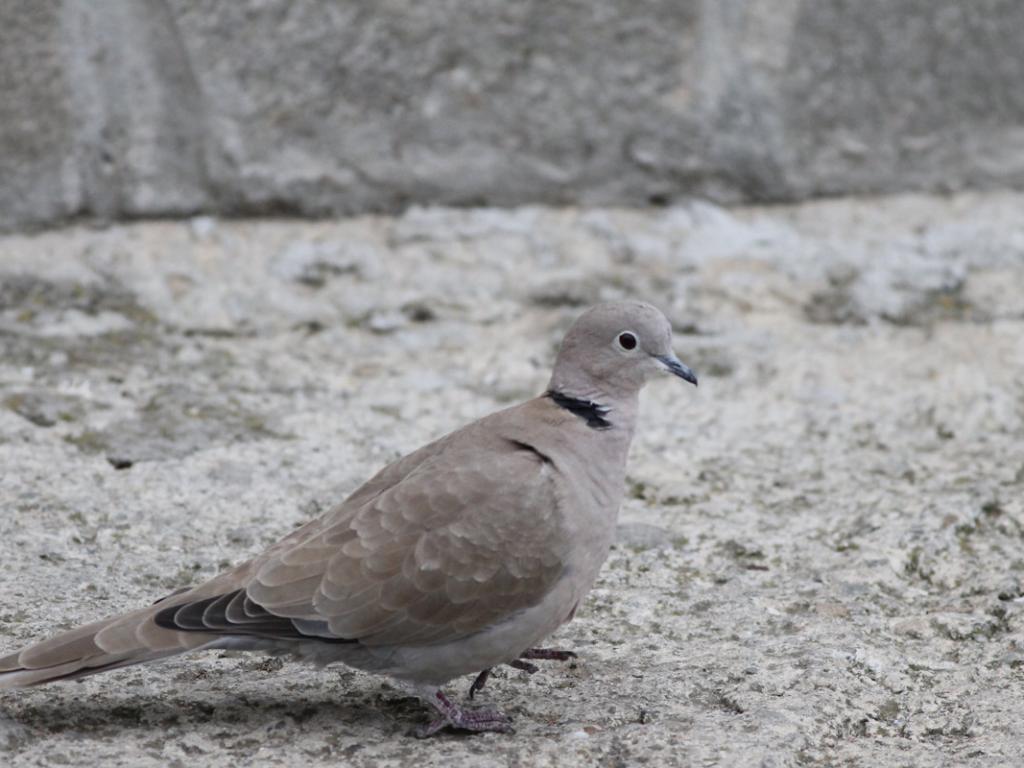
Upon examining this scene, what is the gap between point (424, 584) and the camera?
8.41 feet

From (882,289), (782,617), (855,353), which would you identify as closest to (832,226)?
(882,289)

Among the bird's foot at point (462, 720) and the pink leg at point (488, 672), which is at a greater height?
the bird's foot at point (462, 720)

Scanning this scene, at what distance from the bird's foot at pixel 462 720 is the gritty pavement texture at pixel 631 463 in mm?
34

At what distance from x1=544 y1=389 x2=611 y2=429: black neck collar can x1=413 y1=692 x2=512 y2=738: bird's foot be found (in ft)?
1.91

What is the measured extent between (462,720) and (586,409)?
657 millimetres

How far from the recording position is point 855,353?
4.09m

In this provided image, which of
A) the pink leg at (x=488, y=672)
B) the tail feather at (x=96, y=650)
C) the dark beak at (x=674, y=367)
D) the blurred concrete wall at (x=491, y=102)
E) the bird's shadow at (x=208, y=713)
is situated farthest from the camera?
the blurred concrete wall at (x=491, y=102)

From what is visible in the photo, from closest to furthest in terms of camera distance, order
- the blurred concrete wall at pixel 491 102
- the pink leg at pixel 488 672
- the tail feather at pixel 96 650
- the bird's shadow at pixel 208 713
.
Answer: the tail feather at pixel 96 650 → the bird's shadow at pixel 208 713 → the pink leg at pixel 488 672 → the blurred concrete wall at pixel 491 102

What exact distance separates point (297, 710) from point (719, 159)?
252cm

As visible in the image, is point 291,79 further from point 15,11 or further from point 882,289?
point 882,289

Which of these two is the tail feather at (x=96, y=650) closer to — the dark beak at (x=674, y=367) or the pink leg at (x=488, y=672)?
the pink leg at (x=488, y=672)

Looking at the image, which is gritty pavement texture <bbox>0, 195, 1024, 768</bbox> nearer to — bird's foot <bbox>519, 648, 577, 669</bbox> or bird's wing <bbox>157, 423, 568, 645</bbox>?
bird's foot <bbox>519, 648, 577, 669</bbox>

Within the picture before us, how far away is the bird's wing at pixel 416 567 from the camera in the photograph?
2.52m

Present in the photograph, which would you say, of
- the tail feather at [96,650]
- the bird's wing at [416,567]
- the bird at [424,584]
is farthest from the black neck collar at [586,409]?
the tail feather at [96,650]
